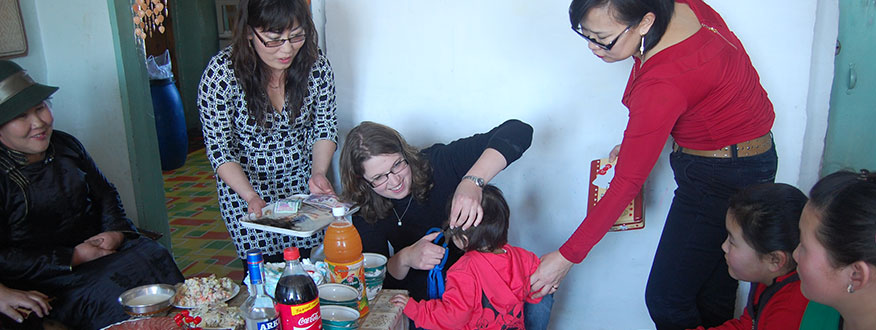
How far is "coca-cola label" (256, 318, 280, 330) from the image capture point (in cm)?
120

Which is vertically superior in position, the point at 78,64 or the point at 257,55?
the point at 257,55

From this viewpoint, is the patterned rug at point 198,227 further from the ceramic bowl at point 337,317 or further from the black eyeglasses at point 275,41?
the ceramic bowl at point 337,317

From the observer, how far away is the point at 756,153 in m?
1.70

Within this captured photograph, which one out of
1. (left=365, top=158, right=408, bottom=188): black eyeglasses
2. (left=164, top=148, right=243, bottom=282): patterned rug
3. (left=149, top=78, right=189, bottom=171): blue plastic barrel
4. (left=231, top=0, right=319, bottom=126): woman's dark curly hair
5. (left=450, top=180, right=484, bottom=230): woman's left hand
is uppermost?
(left=231, top=0, right=319, bottom=126): woman's dark curly hair

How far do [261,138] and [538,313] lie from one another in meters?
1.16

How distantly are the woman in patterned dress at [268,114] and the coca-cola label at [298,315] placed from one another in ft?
2.25

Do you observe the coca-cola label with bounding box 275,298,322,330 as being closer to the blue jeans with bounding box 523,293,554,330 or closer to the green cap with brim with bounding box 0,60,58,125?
the blue jeans with bounding box 523,293,554,330

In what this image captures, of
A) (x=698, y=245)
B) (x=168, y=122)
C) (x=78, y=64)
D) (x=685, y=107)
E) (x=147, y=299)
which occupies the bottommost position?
(x=168, y=122)

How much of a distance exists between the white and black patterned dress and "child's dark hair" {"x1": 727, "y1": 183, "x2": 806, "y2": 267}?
4.72 ft

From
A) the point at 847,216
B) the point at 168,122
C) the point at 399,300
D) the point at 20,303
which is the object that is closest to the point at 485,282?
the point at 399,300

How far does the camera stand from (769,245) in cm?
155

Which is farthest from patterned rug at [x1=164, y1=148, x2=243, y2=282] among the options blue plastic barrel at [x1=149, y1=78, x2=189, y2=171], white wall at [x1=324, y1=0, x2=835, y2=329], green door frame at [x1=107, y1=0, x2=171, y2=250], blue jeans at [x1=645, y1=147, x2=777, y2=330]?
blue jeans at [x1=645, y1=147, x2=777, y2=330]

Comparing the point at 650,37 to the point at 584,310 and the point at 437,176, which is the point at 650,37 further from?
the point at 584,310

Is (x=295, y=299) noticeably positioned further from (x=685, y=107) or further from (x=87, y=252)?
(x=87, y=252)
